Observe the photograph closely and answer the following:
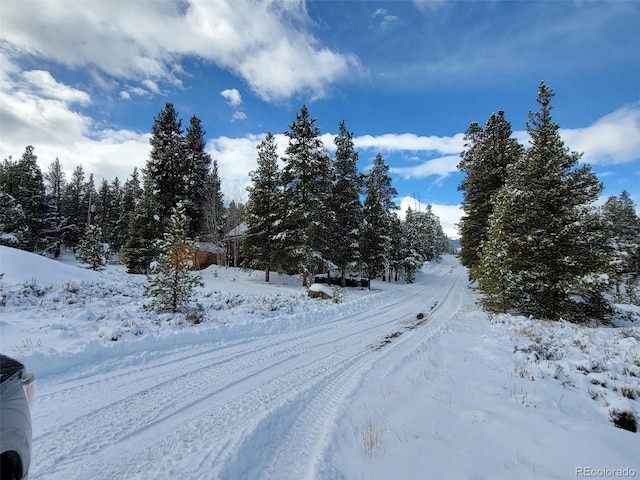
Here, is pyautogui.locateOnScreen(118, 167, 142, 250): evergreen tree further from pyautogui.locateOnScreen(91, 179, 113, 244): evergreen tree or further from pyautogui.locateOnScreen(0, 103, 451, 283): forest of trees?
pyautogui.locateOnScreen(91, 179, 113, 244): evergreen tree

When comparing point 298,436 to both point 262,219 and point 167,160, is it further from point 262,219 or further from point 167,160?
point 167,160

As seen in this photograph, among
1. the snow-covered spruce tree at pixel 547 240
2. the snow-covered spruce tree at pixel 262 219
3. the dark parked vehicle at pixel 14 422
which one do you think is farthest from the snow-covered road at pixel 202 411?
the snow-covered spruce tree at pixel 262 219

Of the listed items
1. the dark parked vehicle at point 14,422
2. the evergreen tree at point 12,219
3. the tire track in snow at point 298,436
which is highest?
the evergreen tree at point 12,219

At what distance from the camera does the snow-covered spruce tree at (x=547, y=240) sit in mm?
12305

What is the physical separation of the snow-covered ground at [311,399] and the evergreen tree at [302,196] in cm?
1316

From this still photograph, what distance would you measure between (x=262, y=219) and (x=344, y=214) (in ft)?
22.6

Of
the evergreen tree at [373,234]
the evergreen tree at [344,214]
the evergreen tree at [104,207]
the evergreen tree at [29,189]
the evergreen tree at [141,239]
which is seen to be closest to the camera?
the evergreen tree at [141,239]

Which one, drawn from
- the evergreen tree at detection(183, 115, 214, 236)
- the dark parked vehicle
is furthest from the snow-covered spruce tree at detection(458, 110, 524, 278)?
the evergreen tree at detection(183, 115, 214, 236)

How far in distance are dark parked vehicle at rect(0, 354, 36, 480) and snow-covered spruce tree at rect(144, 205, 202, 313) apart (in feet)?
27.8

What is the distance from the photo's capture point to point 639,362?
21.0 feet

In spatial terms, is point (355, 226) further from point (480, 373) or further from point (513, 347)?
point (480, 373)

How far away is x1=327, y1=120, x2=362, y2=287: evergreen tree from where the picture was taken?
25453 millimetres

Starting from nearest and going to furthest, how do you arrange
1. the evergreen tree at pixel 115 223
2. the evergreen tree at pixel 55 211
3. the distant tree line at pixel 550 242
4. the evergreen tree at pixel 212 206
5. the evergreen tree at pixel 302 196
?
the distant tree line at pixel 550 242, the evergreen tree at pixel 302 196, the evergreen tree at pixel 212 206, the evergreen tree at pixel 55 211, the evergreen tree at pixel 115 223

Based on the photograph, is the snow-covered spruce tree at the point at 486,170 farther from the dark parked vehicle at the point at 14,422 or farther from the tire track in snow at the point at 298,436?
the dark parked vehicle at the point at 14,422
